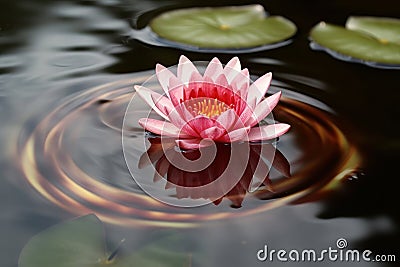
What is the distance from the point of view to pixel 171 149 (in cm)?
125

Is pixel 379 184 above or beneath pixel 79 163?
beneath

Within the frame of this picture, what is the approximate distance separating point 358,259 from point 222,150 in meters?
0.34

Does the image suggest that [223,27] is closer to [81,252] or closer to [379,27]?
[379,27]

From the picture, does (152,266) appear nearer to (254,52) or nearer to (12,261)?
(12,261)

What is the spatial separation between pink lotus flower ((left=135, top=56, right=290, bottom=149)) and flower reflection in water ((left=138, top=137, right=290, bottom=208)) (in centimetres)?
2

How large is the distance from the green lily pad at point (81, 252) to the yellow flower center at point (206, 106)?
30cm

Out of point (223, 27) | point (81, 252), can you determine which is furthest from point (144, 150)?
point (223, 27)

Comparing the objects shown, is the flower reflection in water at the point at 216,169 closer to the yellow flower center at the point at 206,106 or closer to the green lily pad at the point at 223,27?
the yellow flower center at the point at 206,106

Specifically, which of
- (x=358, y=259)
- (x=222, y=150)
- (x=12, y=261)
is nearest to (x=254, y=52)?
(x=222, y=150)

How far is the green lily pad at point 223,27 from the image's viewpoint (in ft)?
5.72

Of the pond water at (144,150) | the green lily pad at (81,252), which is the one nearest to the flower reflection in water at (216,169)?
the pond water at (144,150)

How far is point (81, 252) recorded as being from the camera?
0.99 m

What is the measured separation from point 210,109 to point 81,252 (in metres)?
0.40

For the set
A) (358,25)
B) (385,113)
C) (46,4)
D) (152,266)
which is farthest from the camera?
(46,4)
